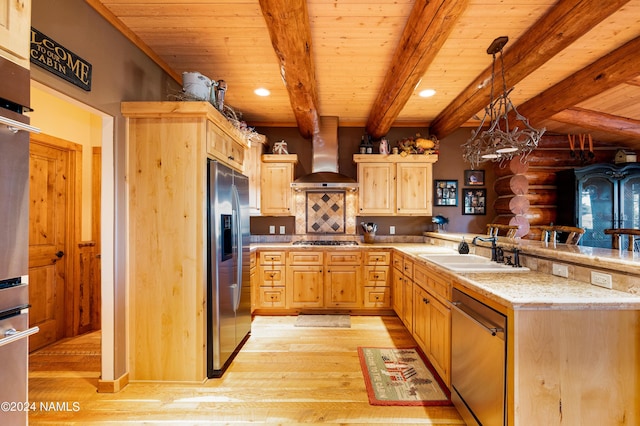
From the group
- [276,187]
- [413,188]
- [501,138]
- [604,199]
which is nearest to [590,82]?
[501,138]

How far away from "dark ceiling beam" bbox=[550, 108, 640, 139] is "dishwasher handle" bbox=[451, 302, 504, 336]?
3405mm

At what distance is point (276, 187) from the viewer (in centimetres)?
425

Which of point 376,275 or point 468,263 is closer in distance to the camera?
point 468,263

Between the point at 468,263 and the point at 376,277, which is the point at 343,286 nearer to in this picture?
the point at 376,277

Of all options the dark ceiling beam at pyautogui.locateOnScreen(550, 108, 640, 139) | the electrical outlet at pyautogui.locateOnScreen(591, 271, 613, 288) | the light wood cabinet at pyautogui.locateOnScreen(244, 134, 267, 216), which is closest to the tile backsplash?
the light wood cabinet at pyautogui.locateOnScreen(244, 134, 267, 216)

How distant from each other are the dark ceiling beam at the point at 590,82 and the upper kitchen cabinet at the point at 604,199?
1.53 metres

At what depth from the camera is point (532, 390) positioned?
4.54ft

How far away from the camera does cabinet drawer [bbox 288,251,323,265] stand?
390 centimetres

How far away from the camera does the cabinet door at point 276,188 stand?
424 centimetres

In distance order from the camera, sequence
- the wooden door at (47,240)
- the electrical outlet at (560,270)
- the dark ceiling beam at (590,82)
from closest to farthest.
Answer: the electrical outlet at (560,270) < the dark ceiling beam at (590,82) < the wooden door at (47,240)

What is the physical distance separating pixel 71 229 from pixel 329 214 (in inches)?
122

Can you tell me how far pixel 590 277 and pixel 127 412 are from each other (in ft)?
9.83

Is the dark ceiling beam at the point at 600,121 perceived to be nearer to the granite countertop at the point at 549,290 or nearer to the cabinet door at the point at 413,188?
the cabinet door at the point at 413,188

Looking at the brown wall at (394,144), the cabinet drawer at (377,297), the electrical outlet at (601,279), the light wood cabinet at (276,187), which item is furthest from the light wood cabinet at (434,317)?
the light wood cabinet at (276,187)
